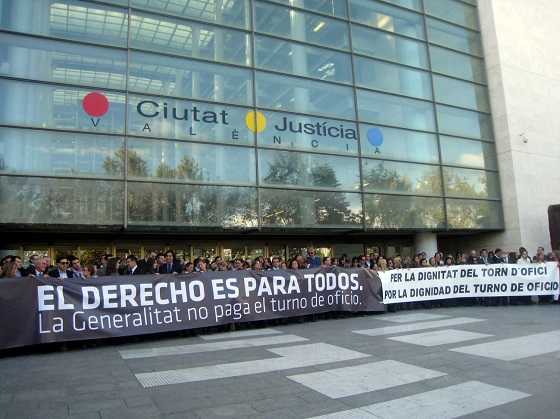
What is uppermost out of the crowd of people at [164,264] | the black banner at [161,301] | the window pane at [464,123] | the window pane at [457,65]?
the window pane at [457,65]

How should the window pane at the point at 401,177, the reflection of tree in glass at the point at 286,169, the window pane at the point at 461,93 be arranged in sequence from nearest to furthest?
1. the reflection of tree in glass at the point at 286,169
2. the window pane at the point at 401,177
3. the window pane at the point at 461,93

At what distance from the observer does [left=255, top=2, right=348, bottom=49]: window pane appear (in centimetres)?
1694

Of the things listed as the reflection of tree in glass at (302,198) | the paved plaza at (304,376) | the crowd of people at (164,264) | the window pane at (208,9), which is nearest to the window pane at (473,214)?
the crowd of people at (164,264)

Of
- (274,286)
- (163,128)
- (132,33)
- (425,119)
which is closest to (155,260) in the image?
(274,286)

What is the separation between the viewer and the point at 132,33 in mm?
14633

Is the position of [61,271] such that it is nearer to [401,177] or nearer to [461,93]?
[401,177]

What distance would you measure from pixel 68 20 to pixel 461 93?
54.5ft

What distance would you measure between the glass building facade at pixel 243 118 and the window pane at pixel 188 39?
0.15 ft

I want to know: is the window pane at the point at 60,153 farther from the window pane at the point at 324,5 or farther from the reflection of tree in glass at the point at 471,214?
the reflection of tree in glass at the point at 471,214

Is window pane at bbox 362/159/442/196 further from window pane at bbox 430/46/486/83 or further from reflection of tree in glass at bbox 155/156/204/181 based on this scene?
reflection of tree in glass at bbox 155/156/204/181

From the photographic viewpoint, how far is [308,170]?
1634cm

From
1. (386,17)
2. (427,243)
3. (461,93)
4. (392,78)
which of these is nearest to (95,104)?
(392,78)

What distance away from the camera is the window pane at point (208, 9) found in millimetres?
15172

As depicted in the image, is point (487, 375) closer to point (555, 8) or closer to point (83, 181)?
point (83, 181)
